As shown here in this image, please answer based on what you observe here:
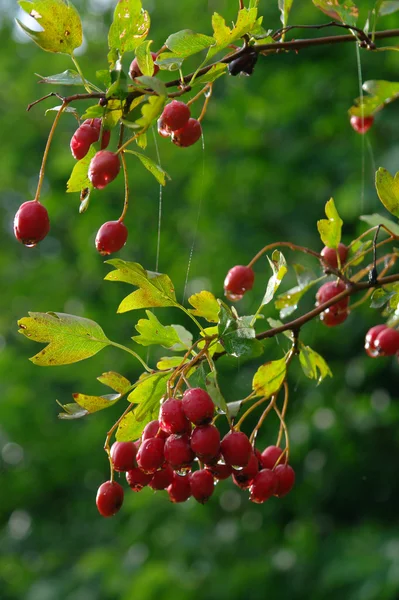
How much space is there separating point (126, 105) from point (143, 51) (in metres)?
0.05

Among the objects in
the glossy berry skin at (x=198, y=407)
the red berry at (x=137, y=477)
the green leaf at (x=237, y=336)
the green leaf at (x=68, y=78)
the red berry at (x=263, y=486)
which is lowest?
the red berry at (x=263, y=486)

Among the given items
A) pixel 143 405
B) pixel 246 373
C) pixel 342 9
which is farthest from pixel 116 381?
pixel 246 373

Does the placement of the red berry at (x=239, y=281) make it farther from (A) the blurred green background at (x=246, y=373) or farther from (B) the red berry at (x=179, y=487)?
(A) the blurred green background at (x=246, y=373)

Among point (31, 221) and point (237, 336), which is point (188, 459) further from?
point (31, 221)

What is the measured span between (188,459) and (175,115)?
289mm

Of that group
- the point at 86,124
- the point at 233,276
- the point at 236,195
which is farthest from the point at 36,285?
the point at 86,124

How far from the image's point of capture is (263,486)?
2.73ft

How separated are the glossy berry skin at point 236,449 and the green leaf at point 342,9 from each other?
431 mm

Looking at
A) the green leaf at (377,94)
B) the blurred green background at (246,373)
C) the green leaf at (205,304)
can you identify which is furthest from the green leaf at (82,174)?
the blurred green background at (246,373)

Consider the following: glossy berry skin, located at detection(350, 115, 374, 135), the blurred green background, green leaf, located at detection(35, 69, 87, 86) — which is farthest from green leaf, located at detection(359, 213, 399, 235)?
the blurred green background

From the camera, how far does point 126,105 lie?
0.71 meters

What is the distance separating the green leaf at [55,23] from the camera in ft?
2.34

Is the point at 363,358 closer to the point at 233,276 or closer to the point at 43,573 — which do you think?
the point at 43,573

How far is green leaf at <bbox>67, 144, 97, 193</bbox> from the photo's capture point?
0.80 metres
